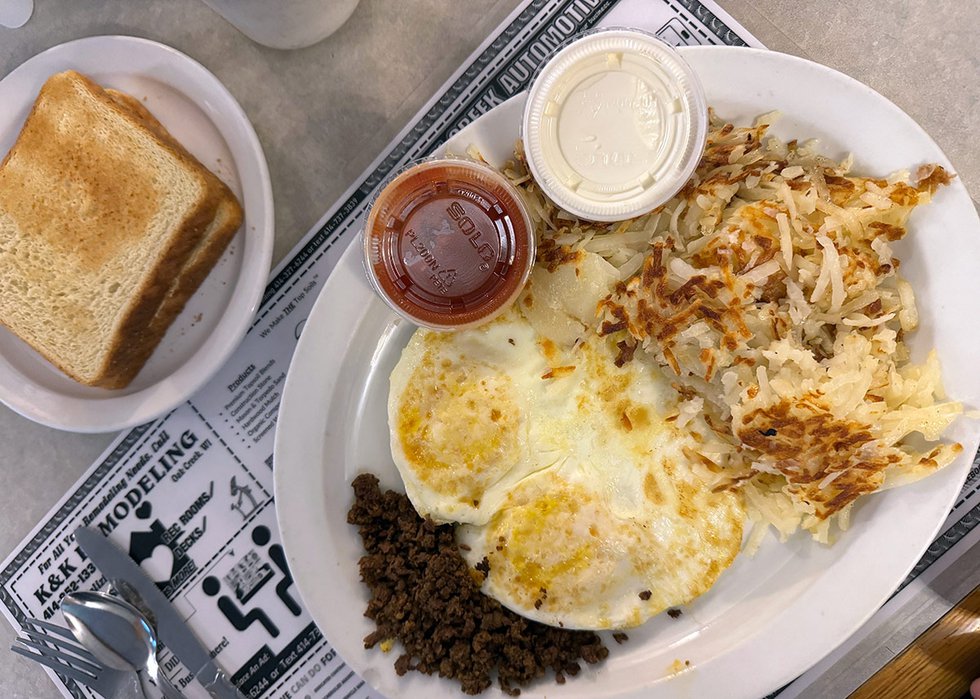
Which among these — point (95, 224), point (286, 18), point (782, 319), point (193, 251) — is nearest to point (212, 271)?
point (193, 251)

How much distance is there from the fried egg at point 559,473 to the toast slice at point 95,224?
2.94 feet

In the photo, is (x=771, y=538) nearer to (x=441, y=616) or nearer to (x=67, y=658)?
(x=441, y=616)

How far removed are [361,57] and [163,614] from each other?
2.08 meters

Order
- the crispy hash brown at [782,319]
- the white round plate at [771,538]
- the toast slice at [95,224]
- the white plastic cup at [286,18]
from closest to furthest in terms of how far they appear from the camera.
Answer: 1. the crispy hash brown at [782,319]
2. the white round plate at [771,538]
3. the white plastic cup at [286,18]
4. the toast slice at [95,224]

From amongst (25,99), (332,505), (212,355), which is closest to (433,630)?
(332,505)

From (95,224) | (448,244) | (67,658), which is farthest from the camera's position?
(67,658)

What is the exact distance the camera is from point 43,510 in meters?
2.64

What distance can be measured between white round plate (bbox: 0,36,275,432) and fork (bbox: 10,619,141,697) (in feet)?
2.44

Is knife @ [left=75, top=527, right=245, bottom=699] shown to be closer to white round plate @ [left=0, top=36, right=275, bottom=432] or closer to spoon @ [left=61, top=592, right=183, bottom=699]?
spoon @ [left=61, top=592, right=183, bottom=699]

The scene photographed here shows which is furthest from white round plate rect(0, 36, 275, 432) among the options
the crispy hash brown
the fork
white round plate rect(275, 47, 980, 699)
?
the crispy hash brown

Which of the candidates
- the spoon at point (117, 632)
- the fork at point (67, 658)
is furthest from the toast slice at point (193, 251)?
the fork at point (67, 658)

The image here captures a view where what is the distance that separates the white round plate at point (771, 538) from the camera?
2.02 m

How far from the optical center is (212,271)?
A: 2.45m

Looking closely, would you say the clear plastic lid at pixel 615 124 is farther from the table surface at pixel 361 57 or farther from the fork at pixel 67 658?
the fork at pixel 67 658
